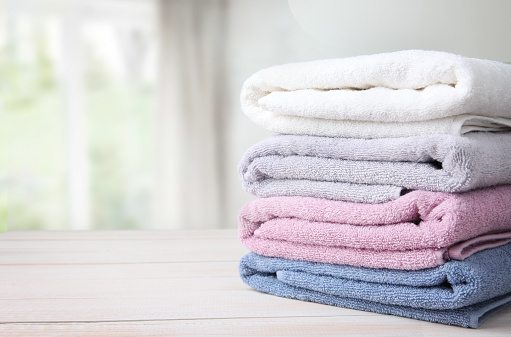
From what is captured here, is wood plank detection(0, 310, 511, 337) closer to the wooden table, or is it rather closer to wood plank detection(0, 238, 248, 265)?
the wooden table

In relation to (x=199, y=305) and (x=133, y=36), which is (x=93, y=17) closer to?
(x=133, y=36)

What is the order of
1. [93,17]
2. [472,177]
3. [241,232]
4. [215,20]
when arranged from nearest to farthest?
[472,177]
[241,232]
[215,20]
[93,17]

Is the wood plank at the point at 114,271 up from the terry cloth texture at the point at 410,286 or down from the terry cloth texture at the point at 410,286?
down

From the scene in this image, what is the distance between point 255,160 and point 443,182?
0.94 feet

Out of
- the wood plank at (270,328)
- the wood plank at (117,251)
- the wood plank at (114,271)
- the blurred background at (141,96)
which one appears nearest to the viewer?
the wood plank at (270,328)

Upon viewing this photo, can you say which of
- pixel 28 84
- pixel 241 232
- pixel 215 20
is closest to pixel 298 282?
pixel 241 232

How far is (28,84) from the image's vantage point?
199cm

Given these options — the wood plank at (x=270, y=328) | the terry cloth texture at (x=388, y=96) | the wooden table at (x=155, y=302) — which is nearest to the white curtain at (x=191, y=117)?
the wooden table at (x=155, y=302)

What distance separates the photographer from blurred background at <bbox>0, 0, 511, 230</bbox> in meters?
1.75

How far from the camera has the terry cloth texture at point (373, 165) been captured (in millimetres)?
672

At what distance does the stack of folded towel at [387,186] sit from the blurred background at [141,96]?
96cm

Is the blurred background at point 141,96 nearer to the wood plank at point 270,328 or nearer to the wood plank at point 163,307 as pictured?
the wood plank at point 163,307

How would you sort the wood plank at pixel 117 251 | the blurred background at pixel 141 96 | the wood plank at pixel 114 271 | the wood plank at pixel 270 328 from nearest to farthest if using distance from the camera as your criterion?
the wood plank at pixel 270 328 < the wood plank at pixel 114 271 < the wood plank at pixel 117 251 < the blurred background at pixel 141 96

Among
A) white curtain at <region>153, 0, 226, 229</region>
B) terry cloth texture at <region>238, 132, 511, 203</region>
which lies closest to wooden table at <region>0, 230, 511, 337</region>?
terry cloth texture at <region>238, 132, 511, 203</region>
